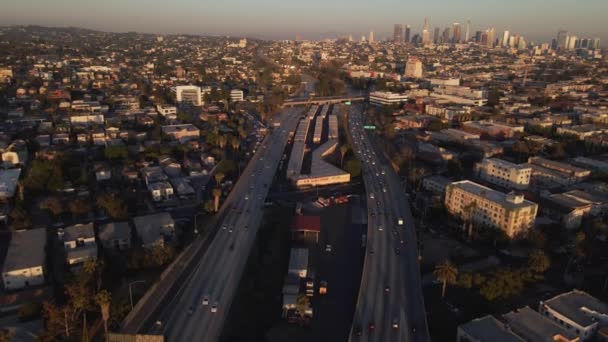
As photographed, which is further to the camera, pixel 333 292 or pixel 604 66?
pixel 604 66

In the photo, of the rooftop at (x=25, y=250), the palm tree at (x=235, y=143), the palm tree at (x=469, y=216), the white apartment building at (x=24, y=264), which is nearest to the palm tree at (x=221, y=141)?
the palm tree at (x=235, y=143)

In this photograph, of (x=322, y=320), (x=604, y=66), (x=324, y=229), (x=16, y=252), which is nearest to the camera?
(x=322, y=320)

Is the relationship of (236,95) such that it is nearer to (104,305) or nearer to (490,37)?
(104,305)

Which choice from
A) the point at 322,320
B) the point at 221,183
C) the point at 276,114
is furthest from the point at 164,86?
the point at 322,320

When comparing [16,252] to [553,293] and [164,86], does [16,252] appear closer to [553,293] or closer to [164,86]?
[553,293]

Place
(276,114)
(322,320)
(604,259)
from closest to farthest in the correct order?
(322,320), (604,259), (276,114)
